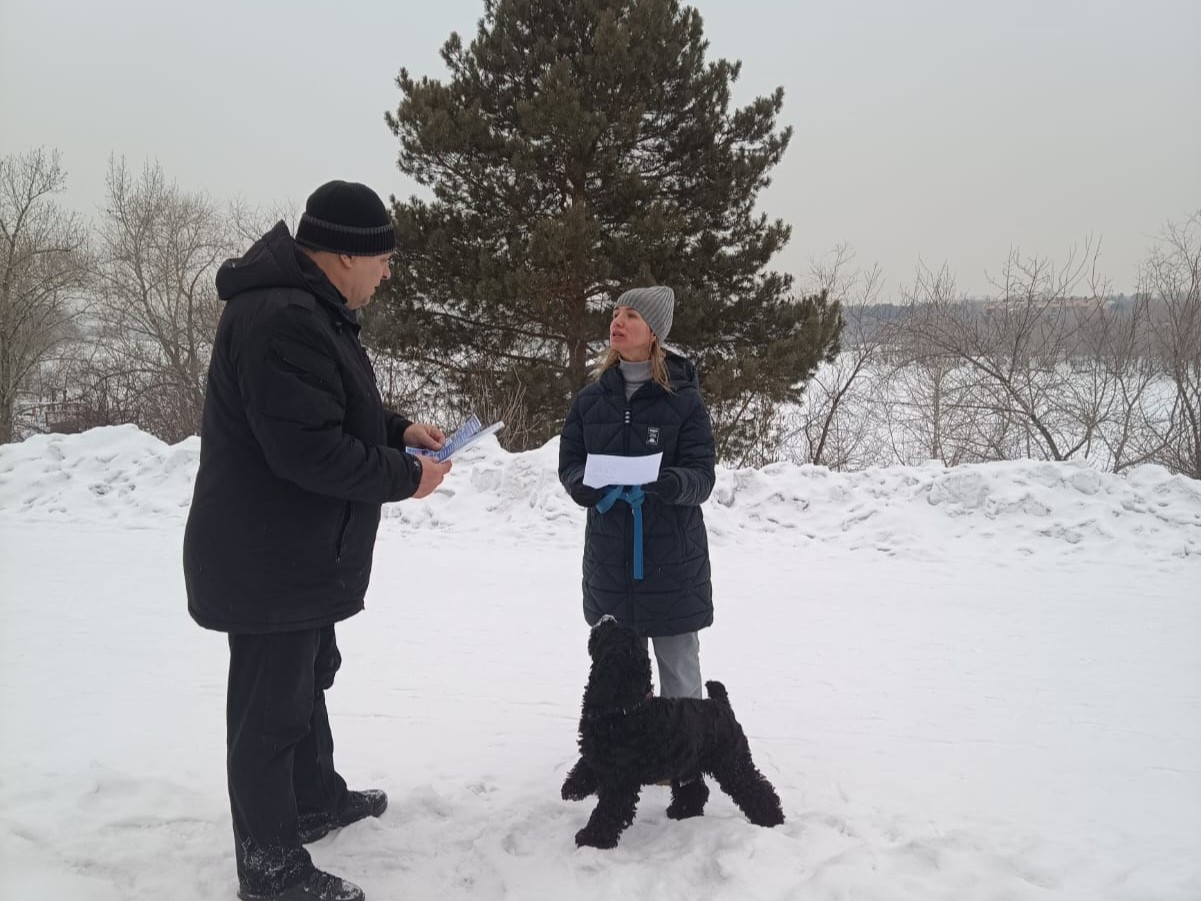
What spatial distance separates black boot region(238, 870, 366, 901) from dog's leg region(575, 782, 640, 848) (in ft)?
2.61

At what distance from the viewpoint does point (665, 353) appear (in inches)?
135

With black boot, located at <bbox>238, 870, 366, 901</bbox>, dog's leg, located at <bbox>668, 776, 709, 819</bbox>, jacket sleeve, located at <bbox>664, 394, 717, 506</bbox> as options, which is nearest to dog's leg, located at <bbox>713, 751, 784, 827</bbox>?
dog's leg, located at <bbox>668, 776, 709, 819</bbox>

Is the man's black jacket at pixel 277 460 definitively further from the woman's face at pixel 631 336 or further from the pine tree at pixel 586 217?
the pine tree at pixel 586 217

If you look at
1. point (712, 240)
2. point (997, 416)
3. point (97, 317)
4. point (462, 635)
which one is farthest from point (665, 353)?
point (97, 317)

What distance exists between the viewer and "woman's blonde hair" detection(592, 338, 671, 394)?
3.32 metres

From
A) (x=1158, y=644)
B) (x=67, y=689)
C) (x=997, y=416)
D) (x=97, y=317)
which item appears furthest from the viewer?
(x=97, y=317)

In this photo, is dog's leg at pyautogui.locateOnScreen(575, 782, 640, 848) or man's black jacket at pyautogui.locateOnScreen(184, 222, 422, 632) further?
dog's leg at pyautogui.locateOnScreen(575, 782, 640, 848)

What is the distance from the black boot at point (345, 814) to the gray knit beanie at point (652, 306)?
2.23m

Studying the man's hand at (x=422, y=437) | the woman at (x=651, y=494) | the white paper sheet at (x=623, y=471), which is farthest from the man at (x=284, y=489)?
the woman at (x=651, y=494)

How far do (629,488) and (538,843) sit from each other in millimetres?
1399

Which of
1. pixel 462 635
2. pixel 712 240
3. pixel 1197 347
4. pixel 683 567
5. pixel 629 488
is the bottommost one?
pixel 462 635

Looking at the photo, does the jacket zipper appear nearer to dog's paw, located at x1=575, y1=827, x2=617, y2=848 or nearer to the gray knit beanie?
dog's paw, located at x1=575, y1=827, x2=617, y2=848

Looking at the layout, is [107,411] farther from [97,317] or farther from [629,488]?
[629,488]

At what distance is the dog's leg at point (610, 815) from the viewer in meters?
2.75
